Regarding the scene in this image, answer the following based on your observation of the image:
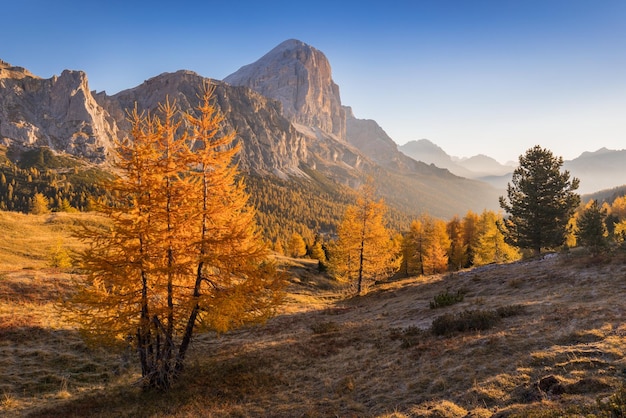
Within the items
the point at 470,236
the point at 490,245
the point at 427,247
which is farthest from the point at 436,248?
the point at 470,236

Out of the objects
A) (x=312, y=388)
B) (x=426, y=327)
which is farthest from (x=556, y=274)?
(x=312, y=388)

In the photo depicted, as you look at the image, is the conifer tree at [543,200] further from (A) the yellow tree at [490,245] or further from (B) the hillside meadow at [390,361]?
(A) the yellow tree at [490,245]

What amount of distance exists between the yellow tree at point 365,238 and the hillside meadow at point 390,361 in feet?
33.3

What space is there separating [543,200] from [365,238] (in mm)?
17816

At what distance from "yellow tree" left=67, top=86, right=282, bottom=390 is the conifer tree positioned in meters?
29.2

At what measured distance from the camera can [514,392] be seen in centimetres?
801

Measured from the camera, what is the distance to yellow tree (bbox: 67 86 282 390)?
38.5 ft

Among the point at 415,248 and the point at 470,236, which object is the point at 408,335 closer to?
the point at 415,248

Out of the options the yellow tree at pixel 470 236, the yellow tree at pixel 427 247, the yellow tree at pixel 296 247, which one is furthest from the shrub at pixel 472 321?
the yellow tree at pixel 296 247

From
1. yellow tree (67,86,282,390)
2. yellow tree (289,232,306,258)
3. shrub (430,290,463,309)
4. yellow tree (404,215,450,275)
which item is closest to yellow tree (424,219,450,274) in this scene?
yellow tree (404,215,450,275)

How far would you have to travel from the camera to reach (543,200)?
31438 millimetres

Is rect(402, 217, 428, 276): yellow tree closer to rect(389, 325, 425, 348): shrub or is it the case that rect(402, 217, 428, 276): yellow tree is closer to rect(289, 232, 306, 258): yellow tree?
rect(389, 325, 425, 348): shrub

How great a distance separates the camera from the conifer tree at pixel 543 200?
30755 millimetres

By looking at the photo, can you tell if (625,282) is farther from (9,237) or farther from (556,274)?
(9,237)
